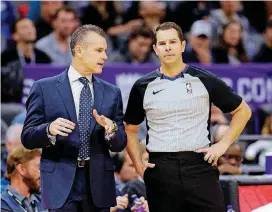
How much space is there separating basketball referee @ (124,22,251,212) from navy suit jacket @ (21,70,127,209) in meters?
0.28

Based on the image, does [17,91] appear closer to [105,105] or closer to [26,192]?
[26,192]

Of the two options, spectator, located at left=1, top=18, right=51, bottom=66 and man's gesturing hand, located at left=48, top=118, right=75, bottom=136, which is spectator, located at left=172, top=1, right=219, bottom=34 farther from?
man's gesturing hand, located at left=48, top=118, right=75, bottom=136

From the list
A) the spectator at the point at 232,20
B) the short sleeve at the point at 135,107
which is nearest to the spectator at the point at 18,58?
the spectator at the point at 232,20

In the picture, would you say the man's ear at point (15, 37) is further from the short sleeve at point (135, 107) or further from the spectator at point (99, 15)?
the short sleeve at point (135, 107)

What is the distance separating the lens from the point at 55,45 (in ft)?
34.9

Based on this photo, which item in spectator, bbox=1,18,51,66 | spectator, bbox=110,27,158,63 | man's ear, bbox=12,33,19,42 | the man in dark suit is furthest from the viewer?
spectator, bbox=110,27,158,63

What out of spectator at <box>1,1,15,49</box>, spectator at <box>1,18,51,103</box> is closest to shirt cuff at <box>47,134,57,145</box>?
spectator at <box>1,18,51,103</box>

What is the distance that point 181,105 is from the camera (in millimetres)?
5301

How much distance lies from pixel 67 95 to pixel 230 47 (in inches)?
262

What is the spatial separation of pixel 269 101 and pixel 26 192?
4.35 metres

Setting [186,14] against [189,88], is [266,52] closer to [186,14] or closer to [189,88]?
[186,14]

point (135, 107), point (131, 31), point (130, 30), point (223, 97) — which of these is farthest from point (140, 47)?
point (223, 97)

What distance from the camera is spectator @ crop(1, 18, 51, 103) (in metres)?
9.61

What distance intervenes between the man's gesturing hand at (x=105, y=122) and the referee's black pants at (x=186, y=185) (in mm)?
483
